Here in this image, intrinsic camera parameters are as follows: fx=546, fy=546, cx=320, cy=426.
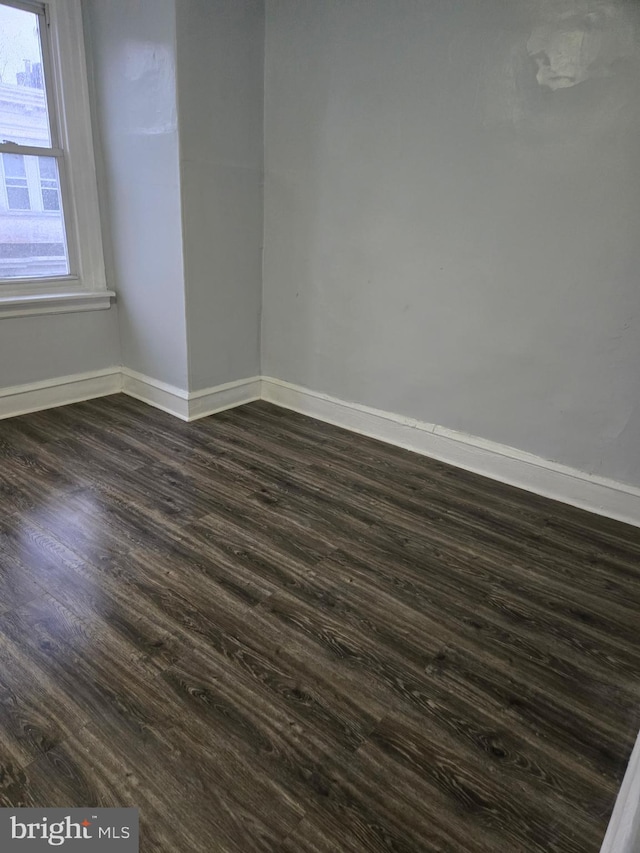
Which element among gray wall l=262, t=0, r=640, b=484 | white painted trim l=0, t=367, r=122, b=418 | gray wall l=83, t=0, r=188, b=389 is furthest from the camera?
white painted trim l=0, t=367, r=122, b=418

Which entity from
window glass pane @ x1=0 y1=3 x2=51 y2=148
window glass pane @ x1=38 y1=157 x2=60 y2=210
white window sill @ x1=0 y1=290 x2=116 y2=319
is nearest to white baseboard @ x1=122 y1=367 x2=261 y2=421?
white window sill @ x1=0 y1=290 x2=116 y2=319

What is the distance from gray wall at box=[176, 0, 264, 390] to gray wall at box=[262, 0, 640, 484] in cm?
12

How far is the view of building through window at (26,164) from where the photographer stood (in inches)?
106

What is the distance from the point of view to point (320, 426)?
3.20 meters

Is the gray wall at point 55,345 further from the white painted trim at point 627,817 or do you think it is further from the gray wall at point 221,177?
the white painted trim at point 627,817

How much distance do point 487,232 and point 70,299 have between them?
226 centimetres

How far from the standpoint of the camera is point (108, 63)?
2.84 meters

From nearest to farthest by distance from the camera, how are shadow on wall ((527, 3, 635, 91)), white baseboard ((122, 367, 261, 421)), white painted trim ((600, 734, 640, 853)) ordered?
1. white painted trim ((600, 734, 640, 853))
2. shadow on wall ((527, 3, 635, 91))
3. white baseboard ((122, 367, 261, 421))

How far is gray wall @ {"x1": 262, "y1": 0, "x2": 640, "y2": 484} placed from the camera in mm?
2119

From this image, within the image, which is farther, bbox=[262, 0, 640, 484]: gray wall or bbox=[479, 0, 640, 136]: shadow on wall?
bbox=[262, 0, 640, 484]: gray wall

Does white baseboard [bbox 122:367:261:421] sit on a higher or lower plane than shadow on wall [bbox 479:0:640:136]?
lower

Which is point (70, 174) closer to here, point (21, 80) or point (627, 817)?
point (21, 80)

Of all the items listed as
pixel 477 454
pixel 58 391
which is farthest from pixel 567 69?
pixel 58 391

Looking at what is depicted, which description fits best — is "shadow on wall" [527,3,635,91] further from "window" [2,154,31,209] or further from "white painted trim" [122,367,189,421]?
"window" [2,154,31,209]
